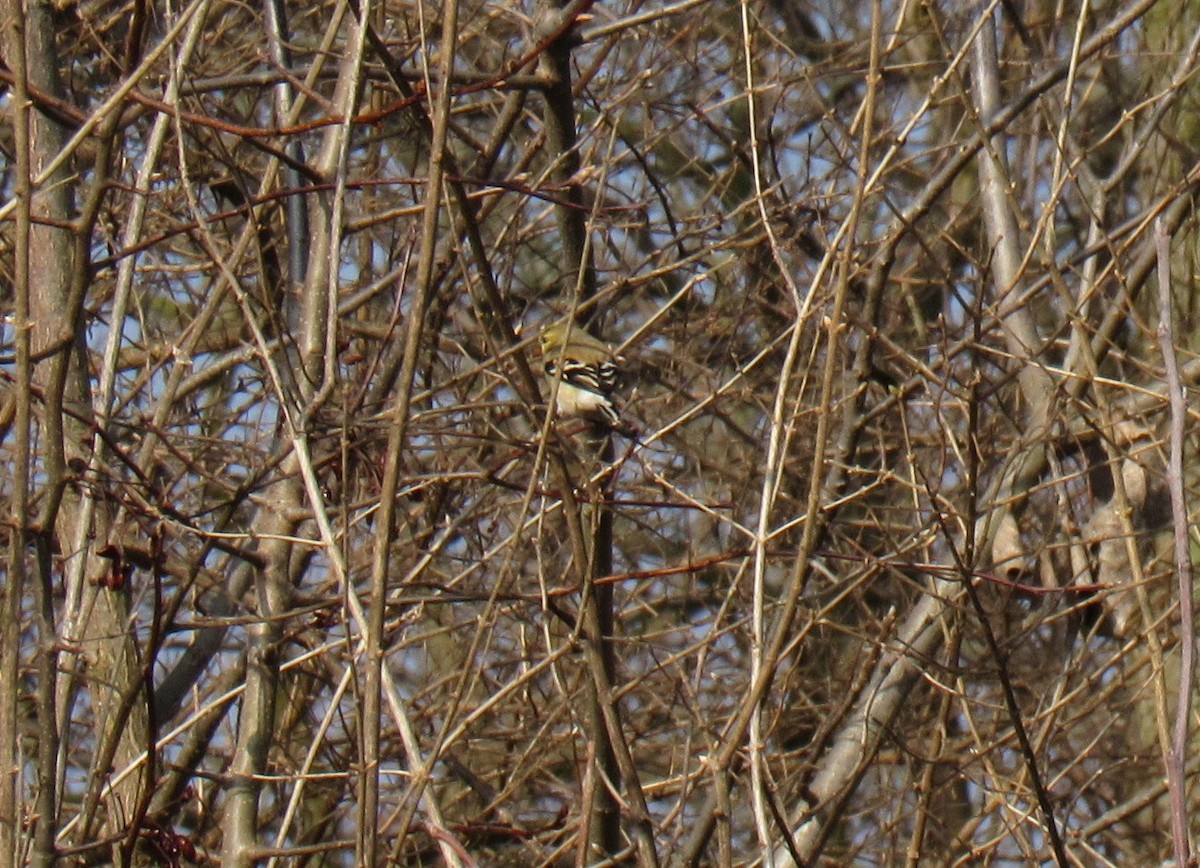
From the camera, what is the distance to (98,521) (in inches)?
176

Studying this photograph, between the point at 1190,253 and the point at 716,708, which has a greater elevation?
the point at 1190,253

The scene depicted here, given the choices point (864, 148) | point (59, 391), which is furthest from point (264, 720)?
point (864, 148)

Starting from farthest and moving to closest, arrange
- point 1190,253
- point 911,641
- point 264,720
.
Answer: point 1190,253, point 911,641, point 264,720

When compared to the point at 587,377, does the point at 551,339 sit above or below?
above

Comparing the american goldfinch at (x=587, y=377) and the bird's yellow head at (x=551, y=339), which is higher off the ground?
the bird's yellow head at (x=551, y=339)

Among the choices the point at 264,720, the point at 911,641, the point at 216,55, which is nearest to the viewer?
the point at 264,720

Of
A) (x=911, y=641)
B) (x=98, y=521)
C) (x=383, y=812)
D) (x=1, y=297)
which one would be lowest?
(x=383, y=812)

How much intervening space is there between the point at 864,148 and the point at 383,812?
4613 millimetres

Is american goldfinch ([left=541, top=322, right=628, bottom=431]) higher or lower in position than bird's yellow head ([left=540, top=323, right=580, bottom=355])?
lower

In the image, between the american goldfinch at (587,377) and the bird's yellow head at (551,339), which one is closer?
the american goldfinch at (587,377)

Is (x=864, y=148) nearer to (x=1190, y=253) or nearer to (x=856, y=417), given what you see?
(x=856, y=417)

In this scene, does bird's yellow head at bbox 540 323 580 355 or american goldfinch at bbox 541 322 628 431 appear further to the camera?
bird's yellow head at bbox 540 323 580 355

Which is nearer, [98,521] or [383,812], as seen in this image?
[98,521]

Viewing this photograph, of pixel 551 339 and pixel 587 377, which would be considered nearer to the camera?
pixel 587 377
